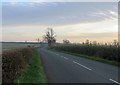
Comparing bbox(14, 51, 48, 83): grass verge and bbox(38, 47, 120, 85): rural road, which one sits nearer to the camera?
bbox(14, 51, 48, 83): grass verge

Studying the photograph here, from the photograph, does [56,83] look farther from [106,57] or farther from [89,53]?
[89,53]

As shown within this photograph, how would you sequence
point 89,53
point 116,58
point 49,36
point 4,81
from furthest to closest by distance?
point 49,36
point 89,53
point 116,58
point 4,81

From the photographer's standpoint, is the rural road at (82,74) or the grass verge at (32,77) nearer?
the grass verge at (32,77)

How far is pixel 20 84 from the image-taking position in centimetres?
1444

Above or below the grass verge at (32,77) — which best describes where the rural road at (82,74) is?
below

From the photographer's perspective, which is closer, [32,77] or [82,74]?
[32,77]

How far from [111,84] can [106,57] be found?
2617 centimetres

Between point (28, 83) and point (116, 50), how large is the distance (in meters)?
24.2

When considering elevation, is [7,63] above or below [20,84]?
above

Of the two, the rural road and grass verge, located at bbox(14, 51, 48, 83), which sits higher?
grass verge, located at bbox(14, 51, 48, 83)

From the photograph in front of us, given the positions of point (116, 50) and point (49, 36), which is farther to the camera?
point (49, 36)

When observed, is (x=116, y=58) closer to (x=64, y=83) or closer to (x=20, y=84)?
(x=64, y=83)

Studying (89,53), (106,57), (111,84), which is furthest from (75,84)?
(89,53)

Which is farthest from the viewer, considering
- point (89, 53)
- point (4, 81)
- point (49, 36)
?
point (49, 36)
